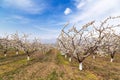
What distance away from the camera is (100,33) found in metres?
38.9

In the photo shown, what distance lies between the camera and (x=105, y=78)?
33.2 meters

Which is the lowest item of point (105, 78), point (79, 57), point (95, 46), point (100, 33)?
point (105, 78)

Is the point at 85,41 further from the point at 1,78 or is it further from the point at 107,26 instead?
the point at 1,78

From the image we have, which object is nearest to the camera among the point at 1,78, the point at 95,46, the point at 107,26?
the point at 1,78

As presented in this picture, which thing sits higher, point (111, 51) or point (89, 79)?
point (111, 51)

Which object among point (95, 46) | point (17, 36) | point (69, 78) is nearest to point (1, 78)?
point (69, 78)

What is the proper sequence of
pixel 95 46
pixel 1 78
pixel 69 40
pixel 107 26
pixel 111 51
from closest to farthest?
pixel 1 78, pixel 107 26, pixel 95 46, pixel 69 40, pixel 111 51

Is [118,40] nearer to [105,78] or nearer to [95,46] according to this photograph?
[95,46]

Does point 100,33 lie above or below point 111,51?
above

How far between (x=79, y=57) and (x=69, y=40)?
555cm

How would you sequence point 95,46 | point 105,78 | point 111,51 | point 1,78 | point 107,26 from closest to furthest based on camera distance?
point 1,78
point 105,78
point 107,26
point 95,46
point 111,51

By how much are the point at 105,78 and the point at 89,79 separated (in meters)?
4.10

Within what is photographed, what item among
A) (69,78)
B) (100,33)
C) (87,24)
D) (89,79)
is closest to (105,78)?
(89,79)

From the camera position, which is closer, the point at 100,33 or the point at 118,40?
the point at 100,33
